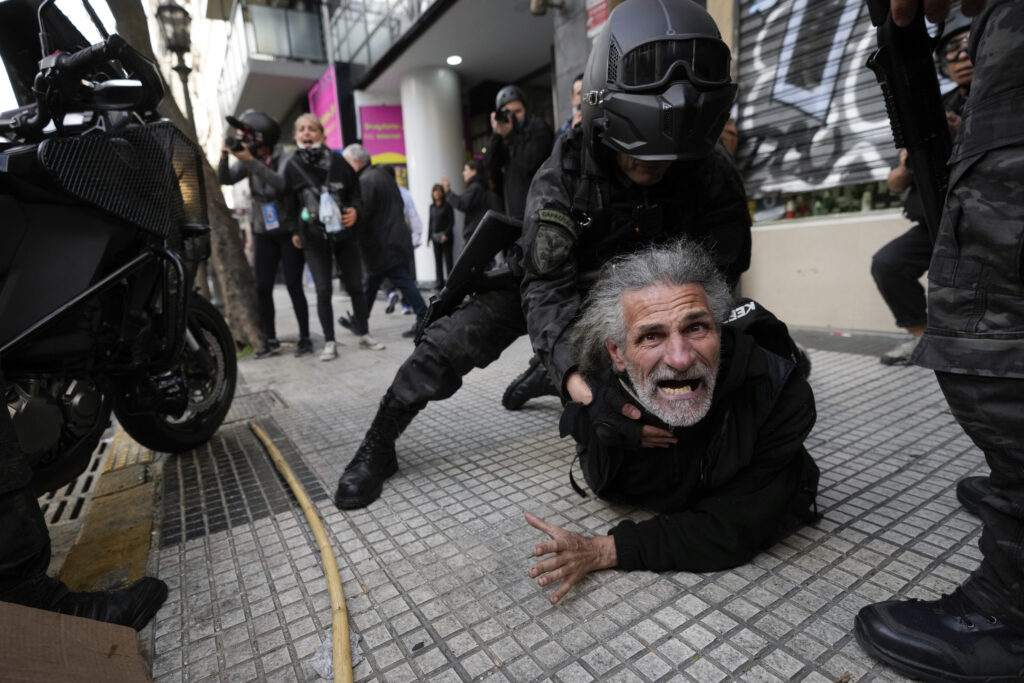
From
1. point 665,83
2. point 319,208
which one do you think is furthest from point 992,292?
point 319,208

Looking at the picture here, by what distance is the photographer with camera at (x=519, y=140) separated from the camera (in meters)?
4.62

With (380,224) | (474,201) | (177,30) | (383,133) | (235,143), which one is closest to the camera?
(235,143)

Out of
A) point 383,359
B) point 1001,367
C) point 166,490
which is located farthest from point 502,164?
point 1001,367

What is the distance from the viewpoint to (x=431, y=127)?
37.9 feet

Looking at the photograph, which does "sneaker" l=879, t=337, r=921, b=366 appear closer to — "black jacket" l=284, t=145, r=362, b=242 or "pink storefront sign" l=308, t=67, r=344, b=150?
"black jacket" l=284, t=145, r=362, b=242

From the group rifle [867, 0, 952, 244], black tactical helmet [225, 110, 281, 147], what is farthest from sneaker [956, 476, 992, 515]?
black tactical helmet [225, 110, 281, 147]

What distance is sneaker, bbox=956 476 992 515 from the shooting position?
1.89 meters

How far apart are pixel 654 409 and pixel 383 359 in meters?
3.91

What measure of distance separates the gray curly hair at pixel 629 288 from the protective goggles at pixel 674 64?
1.72 ft

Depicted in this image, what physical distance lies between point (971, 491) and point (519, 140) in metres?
3.81

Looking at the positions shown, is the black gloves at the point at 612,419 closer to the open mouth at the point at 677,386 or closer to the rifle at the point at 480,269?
the open mouth at the point at 677,386

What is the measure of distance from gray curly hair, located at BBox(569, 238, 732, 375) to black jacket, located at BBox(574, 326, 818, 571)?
0.10 m

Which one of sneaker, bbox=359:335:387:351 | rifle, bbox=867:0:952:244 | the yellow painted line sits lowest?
sneaker, bbox=359:335:387:351

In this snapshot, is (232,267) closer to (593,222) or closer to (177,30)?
(177,30)
